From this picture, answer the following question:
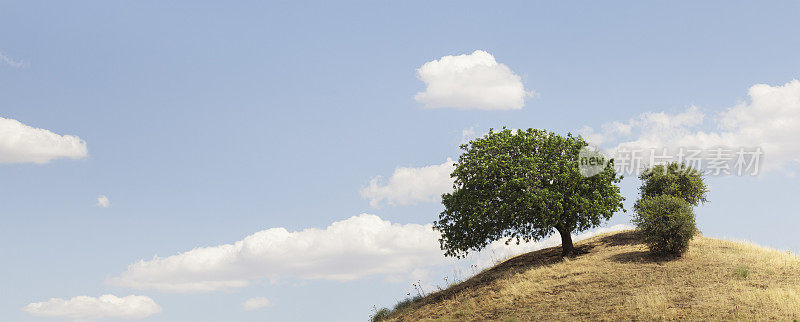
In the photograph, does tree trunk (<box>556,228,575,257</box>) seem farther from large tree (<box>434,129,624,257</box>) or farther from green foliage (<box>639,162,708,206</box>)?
green foliage (<box>639,162,708,206</box>)

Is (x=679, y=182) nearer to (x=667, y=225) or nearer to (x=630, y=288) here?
(x=667, y=225)

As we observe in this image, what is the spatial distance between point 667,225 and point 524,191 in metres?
7.85

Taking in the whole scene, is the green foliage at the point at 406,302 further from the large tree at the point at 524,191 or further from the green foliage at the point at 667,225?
the green foliage at the point at 667,225

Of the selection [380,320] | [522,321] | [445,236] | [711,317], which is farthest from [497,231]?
[711,317]

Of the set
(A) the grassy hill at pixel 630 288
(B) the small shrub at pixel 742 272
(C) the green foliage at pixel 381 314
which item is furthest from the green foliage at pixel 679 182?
(C) the green foliage at pixel 381 314

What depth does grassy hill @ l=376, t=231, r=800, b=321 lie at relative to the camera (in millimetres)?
22656

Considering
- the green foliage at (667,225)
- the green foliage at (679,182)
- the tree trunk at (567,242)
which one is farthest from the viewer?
the green foliage at (679,182)

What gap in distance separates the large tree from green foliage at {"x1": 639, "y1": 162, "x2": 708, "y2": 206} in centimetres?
867

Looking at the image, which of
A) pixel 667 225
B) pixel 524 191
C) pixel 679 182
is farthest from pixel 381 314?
pixel 679 182

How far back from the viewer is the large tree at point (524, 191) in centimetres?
3145

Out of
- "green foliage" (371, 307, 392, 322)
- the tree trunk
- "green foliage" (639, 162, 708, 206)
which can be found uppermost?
"green foliage" (639, 162, 708, 206)

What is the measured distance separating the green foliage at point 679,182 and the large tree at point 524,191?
8668mm

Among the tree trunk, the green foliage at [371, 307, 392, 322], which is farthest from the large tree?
the green foliage at [371, 307, 392, 322]

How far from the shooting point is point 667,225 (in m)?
30.9
